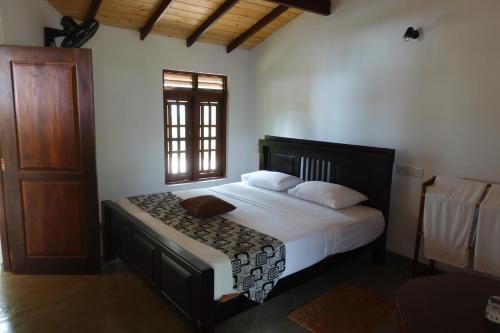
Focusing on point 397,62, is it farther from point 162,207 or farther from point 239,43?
point 162,207

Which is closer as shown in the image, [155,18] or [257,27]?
[155,18]

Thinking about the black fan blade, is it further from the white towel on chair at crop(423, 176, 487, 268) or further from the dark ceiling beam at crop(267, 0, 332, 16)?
the white towel on chair at crop(423, 176, 487, 268)

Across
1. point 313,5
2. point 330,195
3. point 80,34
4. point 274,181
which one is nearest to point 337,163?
point 330,195

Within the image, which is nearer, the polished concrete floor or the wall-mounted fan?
the polished concrete floor

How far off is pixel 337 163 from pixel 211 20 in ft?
7.36

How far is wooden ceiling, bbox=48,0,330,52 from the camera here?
360 cm

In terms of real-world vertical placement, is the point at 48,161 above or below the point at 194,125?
below

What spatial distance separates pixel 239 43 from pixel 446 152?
9.88ft

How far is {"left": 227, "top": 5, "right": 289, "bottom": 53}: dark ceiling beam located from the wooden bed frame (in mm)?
1387

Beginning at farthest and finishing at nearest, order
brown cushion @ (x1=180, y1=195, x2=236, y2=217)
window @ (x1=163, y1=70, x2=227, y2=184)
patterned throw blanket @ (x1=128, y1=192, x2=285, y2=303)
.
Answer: window @ (x1=163, y1=70, x2=227, y2=184), brown cushion @ (x1=180, y1=195, x2=236, y2=217), patterned throw blanket @ (x1=128, y1=192, x2=285, y2=303)

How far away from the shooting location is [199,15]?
404 centimetres

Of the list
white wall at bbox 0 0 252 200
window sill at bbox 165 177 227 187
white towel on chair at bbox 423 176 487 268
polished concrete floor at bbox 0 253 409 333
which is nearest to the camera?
polished concrete floor at bbox 0 253 409 333

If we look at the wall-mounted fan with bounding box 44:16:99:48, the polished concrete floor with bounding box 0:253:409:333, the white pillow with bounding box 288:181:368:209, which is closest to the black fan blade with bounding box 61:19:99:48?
the wall-mounted fan with bounding box 44:16:99:48

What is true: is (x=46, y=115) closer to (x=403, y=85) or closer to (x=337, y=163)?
(x=337, y=163)
